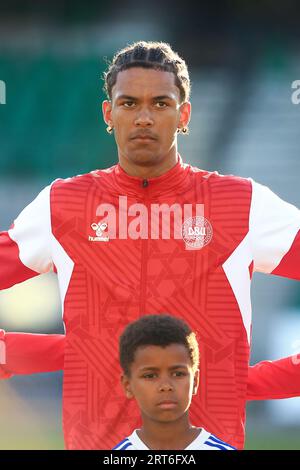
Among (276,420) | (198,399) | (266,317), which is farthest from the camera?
(266,317)

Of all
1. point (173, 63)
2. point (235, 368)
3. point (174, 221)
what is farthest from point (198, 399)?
point (173, 63)

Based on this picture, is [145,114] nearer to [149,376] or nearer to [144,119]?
[144,119]

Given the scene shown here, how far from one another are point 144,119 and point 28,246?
1.92 ft

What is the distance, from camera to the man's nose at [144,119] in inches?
135

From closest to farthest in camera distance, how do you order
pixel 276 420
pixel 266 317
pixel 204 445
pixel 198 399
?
pixel 204 445, pixel 198 399, pixel 276 420, pixel 266 317

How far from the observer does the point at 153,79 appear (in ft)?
11.5

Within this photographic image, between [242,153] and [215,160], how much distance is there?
→ 227 mm

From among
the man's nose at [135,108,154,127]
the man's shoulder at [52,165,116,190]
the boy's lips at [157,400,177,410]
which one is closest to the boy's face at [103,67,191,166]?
the man's nose at [135,108,154,127]

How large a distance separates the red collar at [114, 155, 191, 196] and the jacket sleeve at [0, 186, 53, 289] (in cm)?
27

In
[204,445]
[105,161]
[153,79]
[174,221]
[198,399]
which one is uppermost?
[105,161]

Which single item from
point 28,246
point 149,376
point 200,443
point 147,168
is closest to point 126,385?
point 149,376

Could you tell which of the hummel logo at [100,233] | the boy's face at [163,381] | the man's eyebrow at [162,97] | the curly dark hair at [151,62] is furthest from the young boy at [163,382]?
the curly dark hair at [151,62]

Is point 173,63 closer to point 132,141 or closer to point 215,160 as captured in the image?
point 132,141

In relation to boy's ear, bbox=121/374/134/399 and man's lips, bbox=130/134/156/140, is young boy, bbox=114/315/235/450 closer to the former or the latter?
boy's ear, bbox=121/374/134/399
